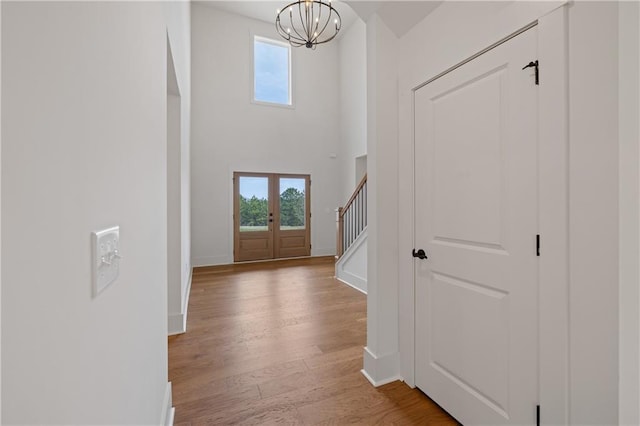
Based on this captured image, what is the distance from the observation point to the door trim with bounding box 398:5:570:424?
3.97 ft

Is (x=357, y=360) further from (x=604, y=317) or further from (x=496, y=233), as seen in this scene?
(x=604, y=317)

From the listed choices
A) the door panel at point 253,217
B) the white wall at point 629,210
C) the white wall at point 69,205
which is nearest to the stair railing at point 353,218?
the door panel at point 253,217

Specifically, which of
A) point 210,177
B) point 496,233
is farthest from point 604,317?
point 210,177

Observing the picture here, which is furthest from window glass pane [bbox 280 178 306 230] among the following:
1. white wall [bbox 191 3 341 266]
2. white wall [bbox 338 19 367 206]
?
white wall [bbox 338 19 367 206]

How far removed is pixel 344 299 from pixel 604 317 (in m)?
3.00

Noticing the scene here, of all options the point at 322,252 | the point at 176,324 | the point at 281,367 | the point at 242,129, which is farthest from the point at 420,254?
the point at 242,129

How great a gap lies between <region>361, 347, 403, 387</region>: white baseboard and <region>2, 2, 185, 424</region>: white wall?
4.85 feet

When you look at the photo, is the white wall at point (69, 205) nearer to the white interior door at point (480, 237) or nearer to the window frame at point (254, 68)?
the white interior door at point (480, 237)

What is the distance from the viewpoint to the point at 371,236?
212 cm

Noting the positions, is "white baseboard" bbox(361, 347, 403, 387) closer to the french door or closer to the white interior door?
the white interior door

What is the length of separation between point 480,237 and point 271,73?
6958 millimetres

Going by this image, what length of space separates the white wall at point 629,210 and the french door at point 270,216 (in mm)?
6382

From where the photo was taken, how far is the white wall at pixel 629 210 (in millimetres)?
940

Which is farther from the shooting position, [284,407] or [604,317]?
[284,407]
